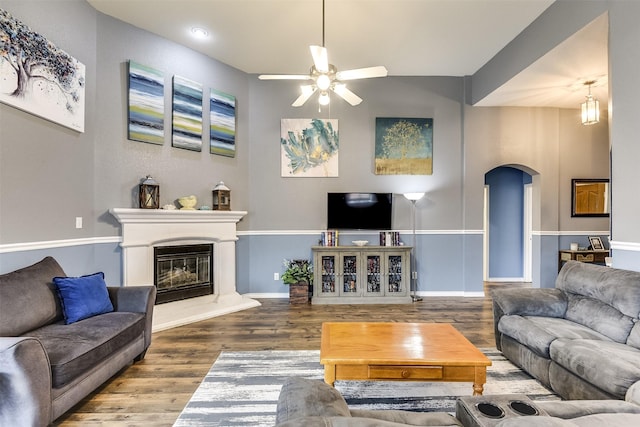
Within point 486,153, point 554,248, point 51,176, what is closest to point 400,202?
point 486,153

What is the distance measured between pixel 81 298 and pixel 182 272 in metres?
1.74

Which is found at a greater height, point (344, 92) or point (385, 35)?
point (385, 35)

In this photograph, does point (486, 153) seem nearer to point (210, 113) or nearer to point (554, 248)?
point (554, 248)

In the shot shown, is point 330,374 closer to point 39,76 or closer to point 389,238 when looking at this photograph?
point 389,238

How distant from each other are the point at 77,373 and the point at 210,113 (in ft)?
11.8

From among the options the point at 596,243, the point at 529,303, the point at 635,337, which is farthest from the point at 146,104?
the point at 596,243

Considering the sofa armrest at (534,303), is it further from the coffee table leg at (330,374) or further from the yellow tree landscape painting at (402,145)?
the yellow tree landscape painting at (402,145)

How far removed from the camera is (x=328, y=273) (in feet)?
16.1

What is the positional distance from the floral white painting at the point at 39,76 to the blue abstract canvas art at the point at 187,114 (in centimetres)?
104

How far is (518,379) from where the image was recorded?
8.22ft

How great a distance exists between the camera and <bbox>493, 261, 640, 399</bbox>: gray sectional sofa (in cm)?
191

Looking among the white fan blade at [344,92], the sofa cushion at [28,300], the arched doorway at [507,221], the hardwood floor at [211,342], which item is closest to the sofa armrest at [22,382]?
the hardwood floor at [211,342]

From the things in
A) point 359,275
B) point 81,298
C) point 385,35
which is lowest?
point 359,275

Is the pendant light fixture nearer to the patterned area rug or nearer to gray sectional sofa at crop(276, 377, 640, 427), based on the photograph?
the patterned area rug
